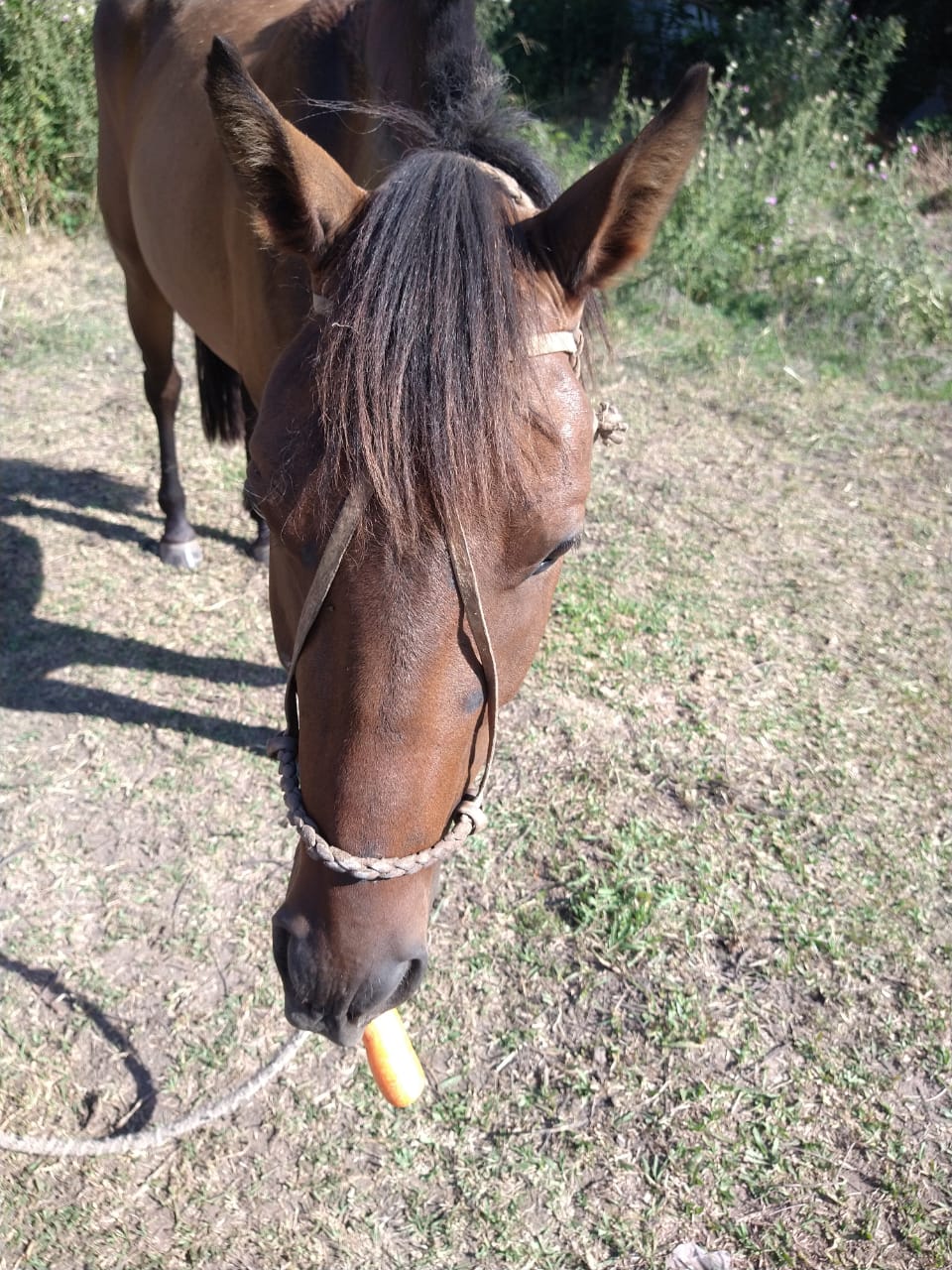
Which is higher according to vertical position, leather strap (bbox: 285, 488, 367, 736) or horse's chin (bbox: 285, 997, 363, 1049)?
leather strap (bbox: 285, 488, 367, 736)

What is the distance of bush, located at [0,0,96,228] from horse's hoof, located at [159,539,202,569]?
14.2ft

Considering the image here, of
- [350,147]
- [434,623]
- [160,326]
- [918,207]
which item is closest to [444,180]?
[434,623]

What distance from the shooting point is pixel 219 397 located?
3.84 meters

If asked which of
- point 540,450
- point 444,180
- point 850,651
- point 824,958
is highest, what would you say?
point 444,180

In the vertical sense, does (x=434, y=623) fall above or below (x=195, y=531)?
above

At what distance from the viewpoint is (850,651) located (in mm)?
3891

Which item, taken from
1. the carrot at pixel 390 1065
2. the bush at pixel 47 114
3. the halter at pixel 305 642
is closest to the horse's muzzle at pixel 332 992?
the halter at pixel 305 642

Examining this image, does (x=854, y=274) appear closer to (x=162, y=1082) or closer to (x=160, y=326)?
(x=160, y=326)

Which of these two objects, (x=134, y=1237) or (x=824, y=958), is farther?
(x=824, y=958)


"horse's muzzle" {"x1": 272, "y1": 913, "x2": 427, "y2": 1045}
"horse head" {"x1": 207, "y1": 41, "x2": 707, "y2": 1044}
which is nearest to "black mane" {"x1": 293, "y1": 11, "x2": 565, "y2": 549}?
"horse head" {"x1": 207, "y1": 41, "x2": 707, "y2": 1044}

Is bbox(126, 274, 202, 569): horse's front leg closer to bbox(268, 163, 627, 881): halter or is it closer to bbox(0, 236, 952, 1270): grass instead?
bbox(0, 236, 952, 1270): grass

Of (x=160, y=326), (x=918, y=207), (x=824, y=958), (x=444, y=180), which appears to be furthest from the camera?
(x=918, y=207)

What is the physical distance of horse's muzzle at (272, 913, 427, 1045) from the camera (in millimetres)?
1478

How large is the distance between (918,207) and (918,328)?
8.54 feet
